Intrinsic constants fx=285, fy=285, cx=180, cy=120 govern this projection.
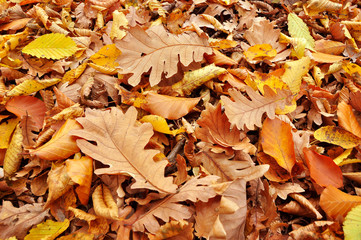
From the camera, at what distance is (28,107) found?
152cm

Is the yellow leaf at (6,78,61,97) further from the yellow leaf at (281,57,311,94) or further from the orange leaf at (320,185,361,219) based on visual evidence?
the orange leaf at (320,185,361,219)

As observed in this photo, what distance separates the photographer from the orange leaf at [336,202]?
125cm

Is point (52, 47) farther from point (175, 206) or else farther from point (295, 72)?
point (295, 72)

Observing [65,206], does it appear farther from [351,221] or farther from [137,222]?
[351,221]

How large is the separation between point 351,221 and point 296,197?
23 centimetres

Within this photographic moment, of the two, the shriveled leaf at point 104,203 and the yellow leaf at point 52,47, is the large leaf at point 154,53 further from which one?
the shriveled leaf at point 104,203

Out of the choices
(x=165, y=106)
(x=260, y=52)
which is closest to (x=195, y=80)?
(x=165, y=106)

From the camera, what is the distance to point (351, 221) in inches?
46.2

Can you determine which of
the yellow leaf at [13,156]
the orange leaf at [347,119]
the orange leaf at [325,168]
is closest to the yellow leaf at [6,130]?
the yellow leaf at [13,156]

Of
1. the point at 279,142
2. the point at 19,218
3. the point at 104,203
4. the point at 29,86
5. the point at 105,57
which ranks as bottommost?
the point at 19,218

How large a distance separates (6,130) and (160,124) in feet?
2.66

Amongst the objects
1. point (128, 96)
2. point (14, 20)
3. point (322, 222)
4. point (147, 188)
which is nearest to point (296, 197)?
point (322, 222)

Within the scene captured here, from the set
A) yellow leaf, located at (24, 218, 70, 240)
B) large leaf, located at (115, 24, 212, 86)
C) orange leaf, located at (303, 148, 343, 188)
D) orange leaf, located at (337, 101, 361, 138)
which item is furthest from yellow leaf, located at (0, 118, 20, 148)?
orange leaf, located at (337, 101, 361, 138)

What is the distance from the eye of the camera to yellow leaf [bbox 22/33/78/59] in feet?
5.51
